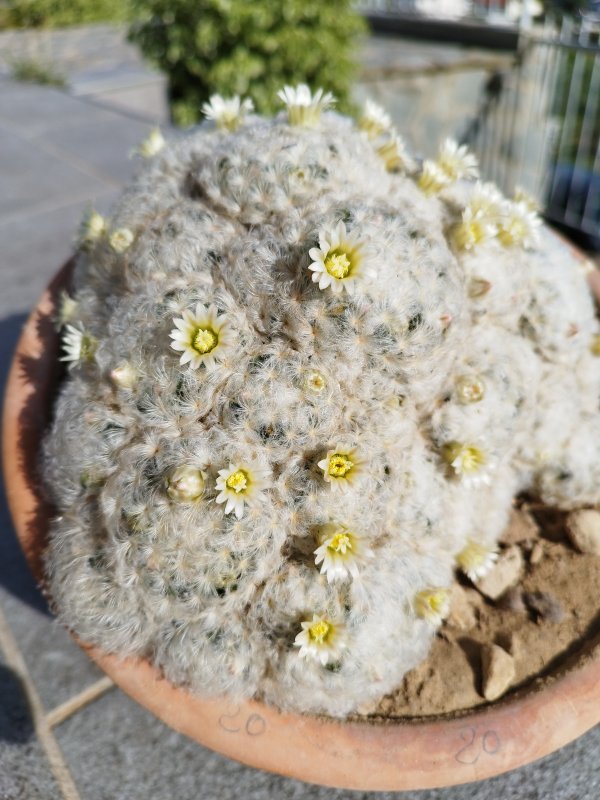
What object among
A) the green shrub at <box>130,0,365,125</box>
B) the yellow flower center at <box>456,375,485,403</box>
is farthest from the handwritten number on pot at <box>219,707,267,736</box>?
the green shrub at <box>130,0,365,125</box>

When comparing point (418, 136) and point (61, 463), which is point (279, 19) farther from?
point (61, 463)

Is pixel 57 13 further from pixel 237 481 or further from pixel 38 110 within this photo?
pixel 237 481

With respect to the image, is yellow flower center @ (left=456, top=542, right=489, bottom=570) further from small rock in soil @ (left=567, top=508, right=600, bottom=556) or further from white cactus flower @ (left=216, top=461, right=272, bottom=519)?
white cactus flower @ (left=216, top=461, right=272, bottom=519)

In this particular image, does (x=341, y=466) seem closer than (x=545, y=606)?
Yes

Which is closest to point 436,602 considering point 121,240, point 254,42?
point 121,240

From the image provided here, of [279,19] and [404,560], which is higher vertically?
[279,19]

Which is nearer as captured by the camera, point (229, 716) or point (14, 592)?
point (229, 716)

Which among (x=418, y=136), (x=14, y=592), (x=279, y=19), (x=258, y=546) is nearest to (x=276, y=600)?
(x=258, y=546)
